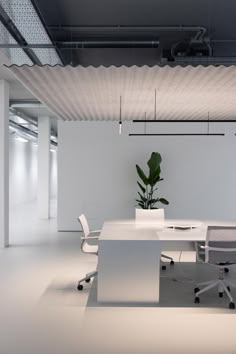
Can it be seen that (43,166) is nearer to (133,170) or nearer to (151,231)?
(133,170)

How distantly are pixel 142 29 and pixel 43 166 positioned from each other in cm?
798

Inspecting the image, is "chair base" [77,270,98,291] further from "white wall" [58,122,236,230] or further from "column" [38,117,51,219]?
"column" [38,117,51,219]

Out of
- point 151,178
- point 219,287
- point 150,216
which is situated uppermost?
point 151,178

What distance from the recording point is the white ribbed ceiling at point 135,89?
176 inches

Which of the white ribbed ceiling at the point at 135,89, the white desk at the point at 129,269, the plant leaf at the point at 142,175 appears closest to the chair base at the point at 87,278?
the white desk at the point at 129,269

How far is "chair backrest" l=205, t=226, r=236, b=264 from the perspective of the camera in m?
4.41

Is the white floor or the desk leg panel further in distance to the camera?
the desk leg panel

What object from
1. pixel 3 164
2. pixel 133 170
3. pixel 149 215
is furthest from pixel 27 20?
pixel 133 170

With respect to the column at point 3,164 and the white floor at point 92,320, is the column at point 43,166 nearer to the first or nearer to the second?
the column at point 3,164

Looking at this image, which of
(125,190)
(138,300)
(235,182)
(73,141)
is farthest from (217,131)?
(138,300)

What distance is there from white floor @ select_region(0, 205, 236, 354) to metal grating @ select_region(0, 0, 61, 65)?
3.08 meters

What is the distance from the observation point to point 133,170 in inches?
392

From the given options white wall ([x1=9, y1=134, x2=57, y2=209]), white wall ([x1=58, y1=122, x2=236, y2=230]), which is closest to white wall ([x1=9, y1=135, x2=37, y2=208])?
white wall ([x1=9, y1=134, x2=57, y2=209])

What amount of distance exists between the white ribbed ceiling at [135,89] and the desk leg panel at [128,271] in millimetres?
1865
